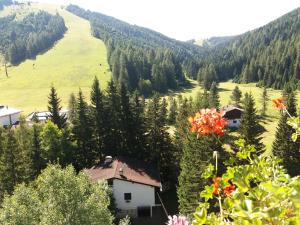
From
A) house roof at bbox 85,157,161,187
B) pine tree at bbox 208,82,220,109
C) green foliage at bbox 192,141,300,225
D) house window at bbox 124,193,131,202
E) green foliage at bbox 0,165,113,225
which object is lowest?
house window at bbox 124,193,131,202

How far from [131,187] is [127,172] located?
2.08 meters

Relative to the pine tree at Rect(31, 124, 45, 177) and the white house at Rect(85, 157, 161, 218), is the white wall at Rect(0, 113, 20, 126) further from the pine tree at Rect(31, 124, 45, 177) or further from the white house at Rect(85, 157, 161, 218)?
the white house at Rect(85, 157, 161, 218)

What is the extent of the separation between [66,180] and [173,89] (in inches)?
5428

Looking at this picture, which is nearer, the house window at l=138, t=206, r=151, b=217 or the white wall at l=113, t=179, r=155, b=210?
the white wall at l=113, t=179, r=155, b=210

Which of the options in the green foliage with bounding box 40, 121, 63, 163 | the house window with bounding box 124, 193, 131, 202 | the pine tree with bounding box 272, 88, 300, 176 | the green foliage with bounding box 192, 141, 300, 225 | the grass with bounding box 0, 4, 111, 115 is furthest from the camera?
the grass with bounding box 0, 4, 111, 115

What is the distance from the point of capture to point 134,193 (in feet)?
147

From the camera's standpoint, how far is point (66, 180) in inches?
1022

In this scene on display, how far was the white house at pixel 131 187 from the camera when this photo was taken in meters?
44.2

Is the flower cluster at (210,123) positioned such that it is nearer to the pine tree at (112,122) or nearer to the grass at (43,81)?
the pine tree at (112,122)

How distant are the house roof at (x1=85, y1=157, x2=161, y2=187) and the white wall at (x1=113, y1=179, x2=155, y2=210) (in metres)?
0.68

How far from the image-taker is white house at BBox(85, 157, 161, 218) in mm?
44188

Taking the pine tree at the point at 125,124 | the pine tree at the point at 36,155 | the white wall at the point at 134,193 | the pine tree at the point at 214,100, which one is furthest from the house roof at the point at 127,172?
the pine tree at the point at 214,100

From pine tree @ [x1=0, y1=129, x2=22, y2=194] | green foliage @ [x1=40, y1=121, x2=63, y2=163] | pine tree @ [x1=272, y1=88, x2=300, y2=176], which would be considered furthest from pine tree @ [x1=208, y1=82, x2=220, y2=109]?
pine tree @ [x1=0, y1=129, x2=22, y2=194]

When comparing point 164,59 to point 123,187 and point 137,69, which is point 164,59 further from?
point 123,187
